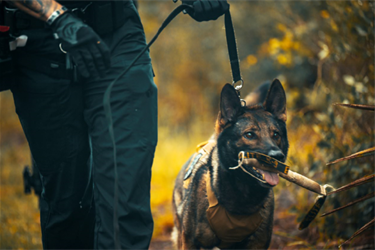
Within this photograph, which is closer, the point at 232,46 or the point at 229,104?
the point at 232,46

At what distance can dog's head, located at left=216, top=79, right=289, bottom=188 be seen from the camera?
2.46 m

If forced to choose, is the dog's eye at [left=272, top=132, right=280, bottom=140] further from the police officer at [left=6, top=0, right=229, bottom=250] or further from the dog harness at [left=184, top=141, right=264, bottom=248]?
the police officer at [left=6, top=0, right=229, bottom=250]

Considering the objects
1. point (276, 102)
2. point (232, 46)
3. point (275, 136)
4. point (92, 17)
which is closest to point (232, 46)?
point (232, 46)

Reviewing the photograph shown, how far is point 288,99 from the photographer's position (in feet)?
14.1

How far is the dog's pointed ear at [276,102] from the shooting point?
2.60 metres

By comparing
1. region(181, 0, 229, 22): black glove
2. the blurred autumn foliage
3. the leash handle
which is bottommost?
the blurred autumn foliage

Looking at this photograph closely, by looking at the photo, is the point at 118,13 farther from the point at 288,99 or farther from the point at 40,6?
the point at 288,99

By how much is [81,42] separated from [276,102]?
152 cm

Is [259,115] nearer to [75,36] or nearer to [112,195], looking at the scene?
[112,195]

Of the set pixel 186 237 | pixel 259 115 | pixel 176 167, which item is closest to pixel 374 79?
pixel 259 115

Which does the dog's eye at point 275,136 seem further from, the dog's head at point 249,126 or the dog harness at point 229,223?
the dog harness at point 229,223

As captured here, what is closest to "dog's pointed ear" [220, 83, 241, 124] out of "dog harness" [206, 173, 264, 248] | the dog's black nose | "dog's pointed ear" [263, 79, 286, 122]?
"dog's pointed ear" [263, 79, 286, 122]

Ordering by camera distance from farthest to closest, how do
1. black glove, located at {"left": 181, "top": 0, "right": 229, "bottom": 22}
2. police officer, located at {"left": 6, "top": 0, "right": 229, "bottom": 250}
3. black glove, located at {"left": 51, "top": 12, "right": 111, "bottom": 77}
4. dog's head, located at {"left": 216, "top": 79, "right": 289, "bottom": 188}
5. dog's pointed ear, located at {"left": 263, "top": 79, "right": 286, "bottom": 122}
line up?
dog's pointed ear, located at {"left": 263, "top": 79, "right": 286, "bottom": 122} → dog's head, located at {"left": 216, "top": 79, "right": 289, "bottom": 188} → black glove, located at {"left": 181, "top": 0, "right": 229, "bottom": 22} → police officer, located at {"left": 6, "top": 0, "right": 229, "bottom": 250} → black glove, located at {"left": 51, "top": 12, "right": 111, "bottom": 77}

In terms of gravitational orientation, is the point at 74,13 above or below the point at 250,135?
above
